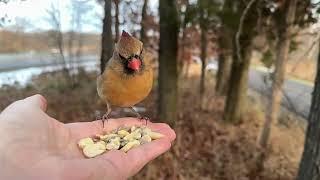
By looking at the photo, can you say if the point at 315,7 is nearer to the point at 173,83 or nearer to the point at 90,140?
the point at 173,83

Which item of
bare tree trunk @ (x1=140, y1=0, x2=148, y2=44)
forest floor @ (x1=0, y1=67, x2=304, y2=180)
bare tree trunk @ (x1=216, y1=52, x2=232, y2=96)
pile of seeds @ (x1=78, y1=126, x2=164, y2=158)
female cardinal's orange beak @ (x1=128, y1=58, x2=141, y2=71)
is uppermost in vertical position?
bare tree trunk @ (x1=140, y1=0, x2=148, y2=44)

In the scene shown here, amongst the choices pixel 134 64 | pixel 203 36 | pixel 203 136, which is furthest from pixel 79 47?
pixel 134 64

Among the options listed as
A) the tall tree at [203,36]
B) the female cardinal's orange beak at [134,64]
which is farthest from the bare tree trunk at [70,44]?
the female cardinal's orange beak at [134,64]

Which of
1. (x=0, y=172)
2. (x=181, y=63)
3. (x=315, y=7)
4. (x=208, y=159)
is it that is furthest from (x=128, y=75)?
(x=181, y=63)

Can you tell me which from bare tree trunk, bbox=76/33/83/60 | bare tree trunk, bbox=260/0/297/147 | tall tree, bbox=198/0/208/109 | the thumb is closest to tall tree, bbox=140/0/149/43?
tall tree, bbox=198/0/208/109

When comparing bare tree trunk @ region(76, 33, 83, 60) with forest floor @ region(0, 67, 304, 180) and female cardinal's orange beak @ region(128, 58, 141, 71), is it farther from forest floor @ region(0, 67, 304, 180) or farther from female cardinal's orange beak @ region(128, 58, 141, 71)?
female cardinal's orange beak @ region(128, 58, 141, 71)

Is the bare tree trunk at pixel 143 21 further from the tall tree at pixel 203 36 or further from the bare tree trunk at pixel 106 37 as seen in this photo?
the tall tree at pixel 203 36

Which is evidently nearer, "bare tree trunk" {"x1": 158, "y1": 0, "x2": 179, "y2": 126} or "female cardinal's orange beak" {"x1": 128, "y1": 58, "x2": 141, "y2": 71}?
"female cardinal's orange beak" {"x1": 128, "y1": 58, "x2": 141, "y2": 71}

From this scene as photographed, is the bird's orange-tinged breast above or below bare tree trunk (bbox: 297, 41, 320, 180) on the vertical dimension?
above
